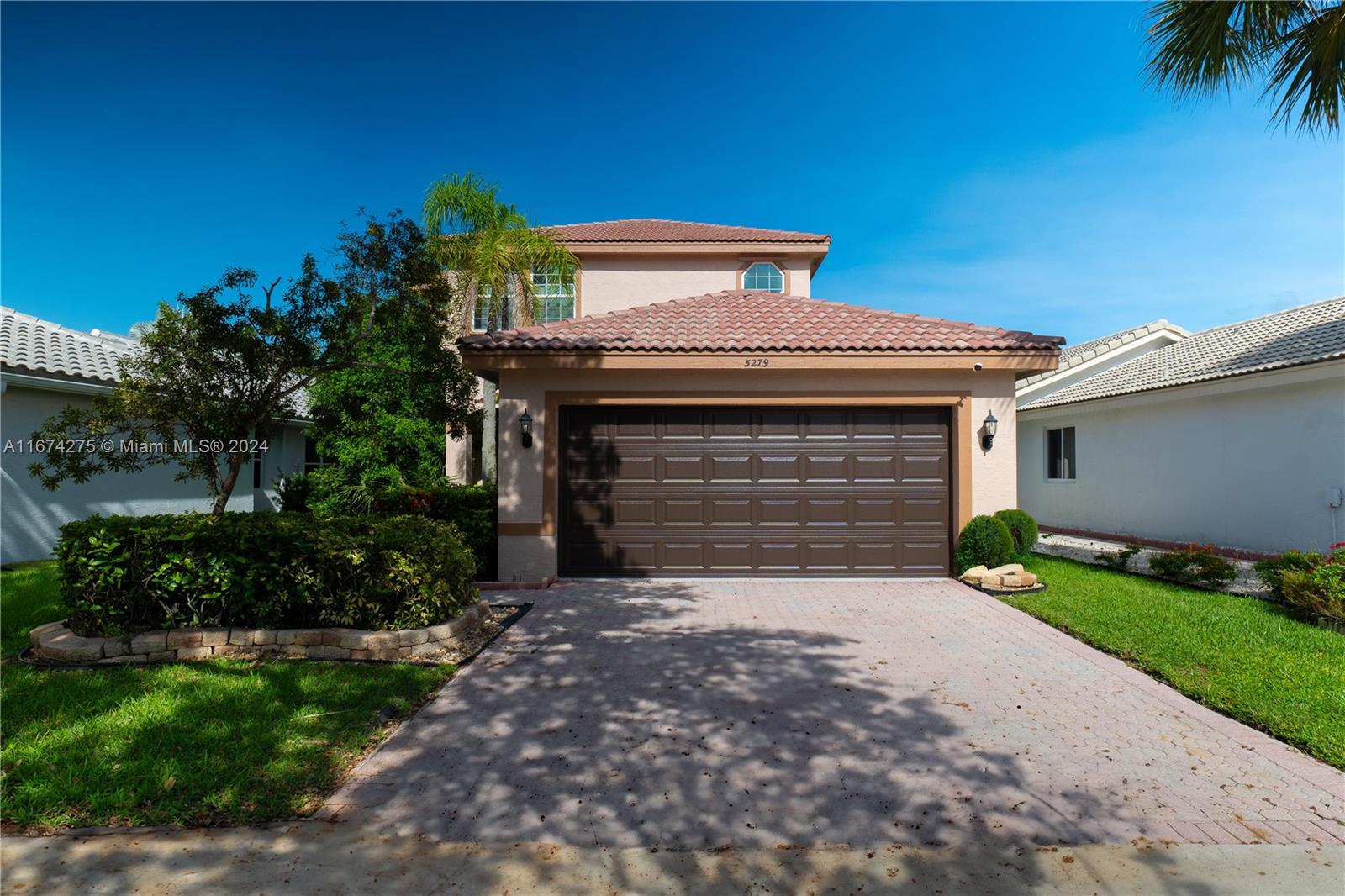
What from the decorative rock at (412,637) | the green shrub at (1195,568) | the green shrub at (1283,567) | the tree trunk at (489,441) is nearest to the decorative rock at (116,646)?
the decorative rock at (412,637)

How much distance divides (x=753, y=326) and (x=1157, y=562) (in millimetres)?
6803

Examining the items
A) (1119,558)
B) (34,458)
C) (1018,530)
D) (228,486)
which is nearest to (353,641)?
(228,486)

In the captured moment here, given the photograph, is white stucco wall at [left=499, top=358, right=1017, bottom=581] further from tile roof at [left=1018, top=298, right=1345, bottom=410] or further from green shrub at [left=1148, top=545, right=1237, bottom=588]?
tile roof at [left=1018, top=298, right=1345, bottom=410]

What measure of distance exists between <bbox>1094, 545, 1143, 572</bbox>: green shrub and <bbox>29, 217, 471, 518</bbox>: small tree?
1044cm

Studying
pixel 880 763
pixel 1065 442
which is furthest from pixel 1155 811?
pixel 1065 442

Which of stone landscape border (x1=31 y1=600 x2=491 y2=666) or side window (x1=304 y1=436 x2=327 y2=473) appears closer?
stone landscape border (x1=31 y1=600 x2=491 y2=666)

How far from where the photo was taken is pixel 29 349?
11438 millimetres

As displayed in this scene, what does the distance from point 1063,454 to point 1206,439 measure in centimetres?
419

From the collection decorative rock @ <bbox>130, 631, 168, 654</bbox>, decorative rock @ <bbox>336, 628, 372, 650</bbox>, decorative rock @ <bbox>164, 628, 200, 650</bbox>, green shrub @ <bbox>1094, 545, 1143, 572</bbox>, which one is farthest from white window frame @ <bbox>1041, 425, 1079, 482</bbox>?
decorative rock @ <bbox>130, 631, 168, 654</bbox>

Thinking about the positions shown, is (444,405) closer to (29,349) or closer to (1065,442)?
(29,349)

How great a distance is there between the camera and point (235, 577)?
5816 mm

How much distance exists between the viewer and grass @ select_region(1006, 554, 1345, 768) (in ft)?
14.5

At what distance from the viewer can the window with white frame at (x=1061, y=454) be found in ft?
51.8

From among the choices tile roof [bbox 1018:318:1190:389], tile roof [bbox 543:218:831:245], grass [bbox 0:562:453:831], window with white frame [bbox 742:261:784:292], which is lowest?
grass [bbox 0:562:453:831]
